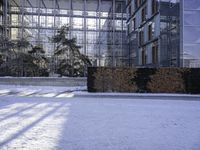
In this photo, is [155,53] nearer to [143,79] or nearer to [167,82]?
[167,82]

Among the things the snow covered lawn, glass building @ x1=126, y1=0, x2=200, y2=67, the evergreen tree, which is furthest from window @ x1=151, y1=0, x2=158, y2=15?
the snow covered lawn

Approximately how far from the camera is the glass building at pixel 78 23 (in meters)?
42.7

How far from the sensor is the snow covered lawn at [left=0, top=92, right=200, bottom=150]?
6.39m

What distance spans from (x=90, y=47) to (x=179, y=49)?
68.0 feet

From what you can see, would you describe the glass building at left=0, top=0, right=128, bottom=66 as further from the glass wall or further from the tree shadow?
the tree shadow

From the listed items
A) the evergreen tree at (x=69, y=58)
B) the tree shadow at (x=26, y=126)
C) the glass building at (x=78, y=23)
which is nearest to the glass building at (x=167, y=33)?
the glass building at (x=78, y=23)

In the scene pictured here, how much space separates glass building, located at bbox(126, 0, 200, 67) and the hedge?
4955mm

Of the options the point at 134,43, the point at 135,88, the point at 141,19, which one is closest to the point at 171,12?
the point at 135,88

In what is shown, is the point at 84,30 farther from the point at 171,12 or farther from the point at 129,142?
the point at 129,142

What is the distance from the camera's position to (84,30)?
43.8 meters

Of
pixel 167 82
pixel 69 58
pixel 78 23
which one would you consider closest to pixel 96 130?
pixel 167 82

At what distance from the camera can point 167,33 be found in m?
27.5

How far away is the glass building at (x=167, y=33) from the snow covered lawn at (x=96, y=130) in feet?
45.6

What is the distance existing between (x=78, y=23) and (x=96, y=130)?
38.9 m
